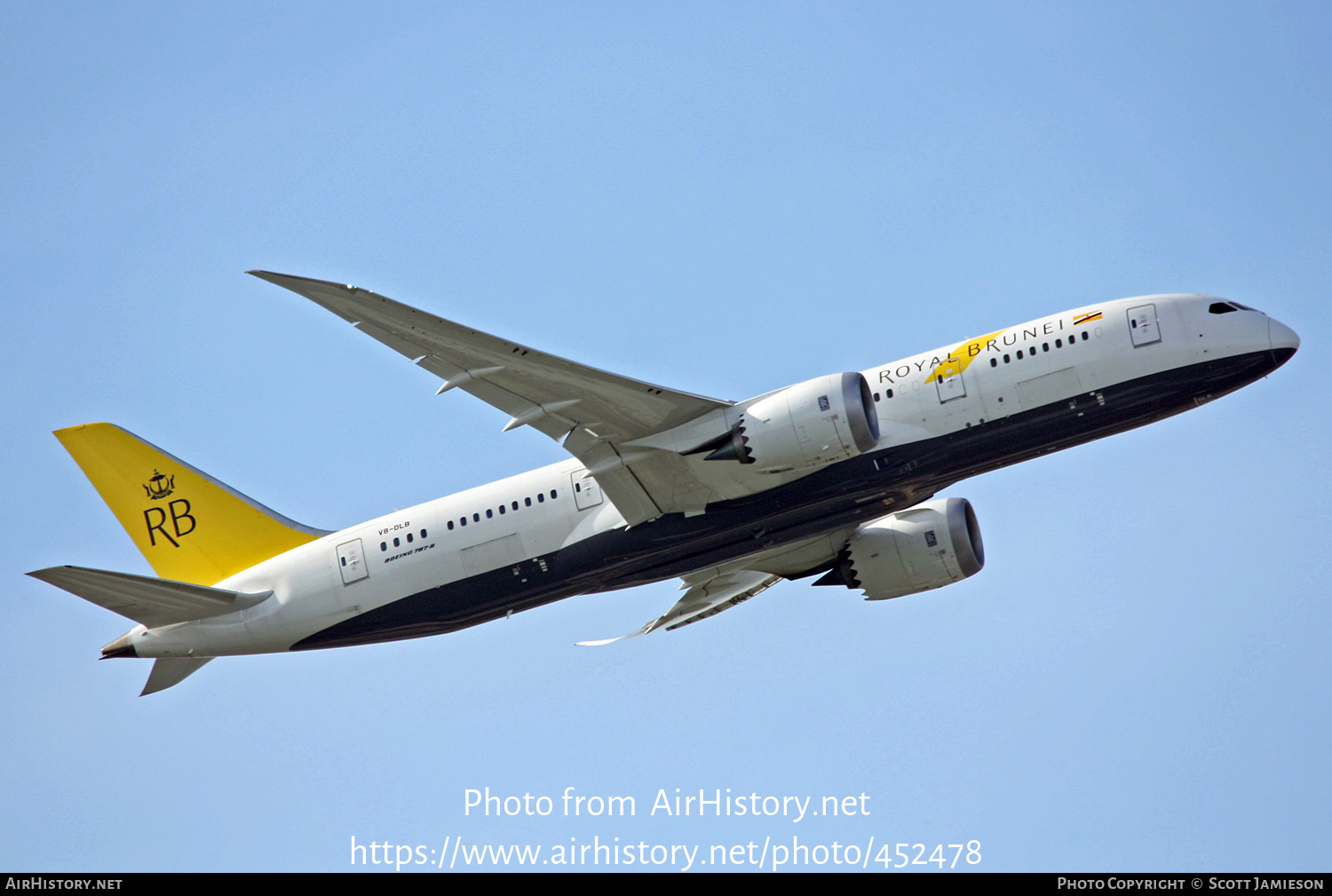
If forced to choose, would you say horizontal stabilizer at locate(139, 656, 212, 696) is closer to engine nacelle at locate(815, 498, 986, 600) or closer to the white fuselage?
the white fuselage

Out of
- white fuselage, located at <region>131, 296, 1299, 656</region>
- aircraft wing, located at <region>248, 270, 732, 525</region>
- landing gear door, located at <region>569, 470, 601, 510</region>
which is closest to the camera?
aircraft wing, located at <region>248, 270, 732, 525</region>

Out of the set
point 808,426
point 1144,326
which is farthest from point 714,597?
point 1144,326

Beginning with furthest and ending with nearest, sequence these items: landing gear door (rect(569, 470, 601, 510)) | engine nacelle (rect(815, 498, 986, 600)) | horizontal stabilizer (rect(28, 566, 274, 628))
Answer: engine nacelle (rect(815, 498, 986, 600)), landing gear door (rect(569, 470, 601, 510)), horizontal stabilizer (rect(28, 566, 274, 628))

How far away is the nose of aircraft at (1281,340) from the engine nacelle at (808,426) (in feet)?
28.6

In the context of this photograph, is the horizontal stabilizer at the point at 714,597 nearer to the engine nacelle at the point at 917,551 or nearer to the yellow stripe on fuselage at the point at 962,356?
the engine nacelle at the point at 917,551

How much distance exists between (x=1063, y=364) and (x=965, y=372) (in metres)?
2.10

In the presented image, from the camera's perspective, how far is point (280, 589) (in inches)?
1282

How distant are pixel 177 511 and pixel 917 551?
1942cm

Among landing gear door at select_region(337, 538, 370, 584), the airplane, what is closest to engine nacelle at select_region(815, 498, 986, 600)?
the airplane

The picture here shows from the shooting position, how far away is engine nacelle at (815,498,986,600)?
34.2 m

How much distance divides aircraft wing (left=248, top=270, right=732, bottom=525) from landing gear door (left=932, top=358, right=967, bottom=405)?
15.4 ft

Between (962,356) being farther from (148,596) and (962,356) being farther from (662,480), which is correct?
(148,596)
